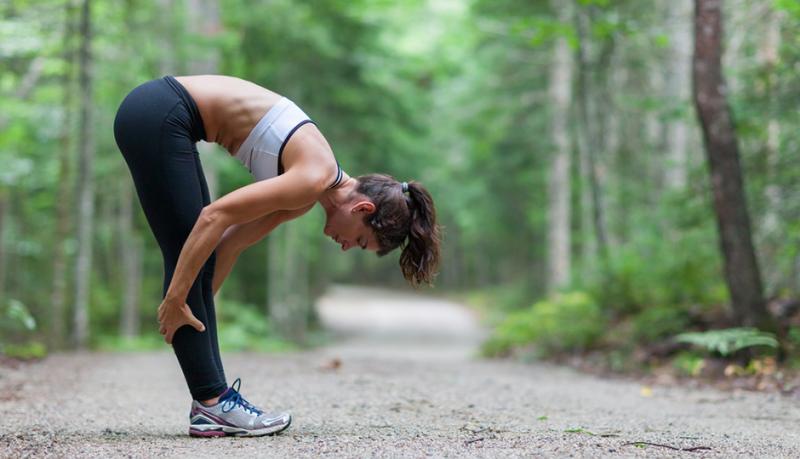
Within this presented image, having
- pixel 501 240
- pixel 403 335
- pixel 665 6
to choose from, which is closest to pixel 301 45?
pixel 665 6

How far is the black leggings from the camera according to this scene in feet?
10.8

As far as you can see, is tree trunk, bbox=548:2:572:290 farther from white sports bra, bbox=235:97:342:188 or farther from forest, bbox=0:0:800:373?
white sports bra, bbox=235:97:342:188

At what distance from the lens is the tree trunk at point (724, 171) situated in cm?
707

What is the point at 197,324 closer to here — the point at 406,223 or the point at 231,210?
the point at 231,210

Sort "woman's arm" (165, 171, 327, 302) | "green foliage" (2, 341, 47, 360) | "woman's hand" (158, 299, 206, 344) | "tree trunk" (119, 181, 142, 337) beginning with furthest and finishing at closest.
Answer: "tree trunk" (119, 181, 142, 337) < "green foliage" (2, 341, 47, 360) < "woman's hand" (158, 299, 206, 344) < "woman's arm" (165, 171, 327, 302)

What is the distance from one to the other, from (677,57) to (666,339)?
Answer: 7430mm

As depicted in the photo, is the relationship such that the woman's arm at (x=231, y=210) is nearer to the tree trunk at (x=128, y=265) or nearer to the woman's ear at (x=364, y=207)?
the woman's ear at (x=364, y=207)

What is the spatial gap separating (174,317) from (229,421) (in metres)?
0.56

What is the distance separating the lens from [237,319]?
1609cm

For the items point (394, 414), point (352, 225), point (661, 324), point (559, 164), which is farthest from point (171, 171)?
point (559, 164)

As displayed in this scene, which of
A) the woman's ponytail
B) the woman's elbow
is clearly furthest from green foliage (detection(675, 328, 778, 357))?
the woman's elbow

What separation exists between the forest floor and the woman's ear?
1008 mm

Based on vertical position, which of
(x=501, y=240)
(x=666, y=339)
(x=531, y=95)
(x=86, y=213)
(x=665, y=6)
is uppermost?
(x=665, y=6)

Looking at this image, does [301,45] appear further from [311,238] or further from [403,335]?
[403,335]
